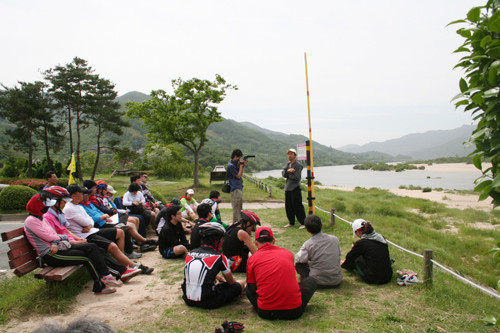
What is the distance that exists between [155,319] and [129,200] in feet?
15.1

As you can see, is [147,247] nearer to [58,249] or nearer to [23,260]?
[58,249]

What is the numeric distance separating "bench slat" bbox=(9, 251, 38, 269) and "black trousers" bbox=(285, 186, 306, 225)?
5.32 metres

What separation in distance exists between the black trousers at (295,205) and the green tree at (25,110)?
2357cm

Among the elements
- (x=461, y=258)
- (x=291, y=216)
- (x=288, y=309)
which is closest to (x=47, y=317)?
(x=288, y=309)

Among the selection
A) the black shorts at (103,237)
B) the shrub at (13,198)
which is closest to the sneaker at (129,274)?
the black shorts at (103,237)

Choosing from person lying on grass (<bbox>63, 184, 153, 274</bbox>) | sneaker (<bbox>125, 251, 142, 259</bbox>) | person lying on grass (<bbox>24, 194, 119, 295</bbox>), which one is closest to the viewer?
person lying on grass (<bbox>24, 194, 119, 295</bbox>)

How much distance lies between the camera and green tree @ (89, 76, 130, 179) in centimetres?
2736

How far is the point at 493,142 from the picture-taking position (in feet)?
4.97

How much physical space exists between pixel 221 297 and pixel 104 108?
2813cm

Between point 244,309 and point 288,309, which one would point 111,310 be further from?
point 288,309

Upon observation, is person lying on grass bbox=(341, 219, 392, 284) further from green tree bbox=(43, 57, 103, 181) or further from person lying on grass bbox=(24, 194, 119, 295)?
green tree bbox=(43, 57, 103, 181)

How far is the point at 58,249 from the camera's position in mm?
3994

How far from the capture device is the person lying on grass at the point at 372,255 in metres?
4.15

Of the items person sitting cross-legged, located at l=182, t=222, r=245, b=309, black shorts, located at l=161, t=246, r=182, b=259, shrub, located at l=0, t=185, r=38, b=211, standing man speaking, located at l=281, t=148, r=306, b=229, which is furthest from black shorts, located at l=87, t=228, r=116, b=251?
shrub, located at l=0, t=185, r=38, b=211
